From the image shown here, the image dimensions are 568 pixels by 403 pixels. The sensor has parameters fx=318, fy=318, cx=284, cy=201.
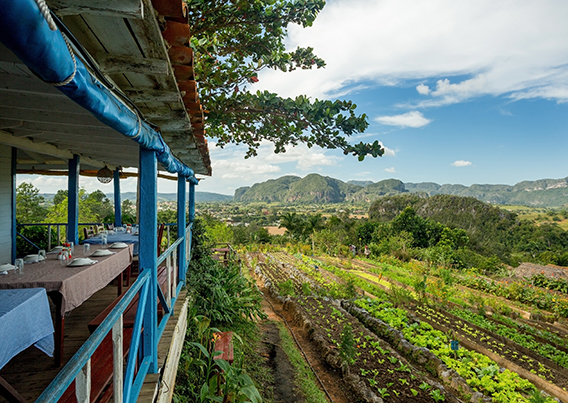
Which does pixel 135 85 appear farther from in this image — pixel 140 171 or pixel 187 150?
pixel 187 150

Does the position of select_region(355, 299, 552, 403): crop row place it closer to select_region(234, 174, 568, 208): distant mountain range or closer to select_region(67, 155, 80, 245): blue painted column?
select_region(67, 155, 80, 245): blue painted column

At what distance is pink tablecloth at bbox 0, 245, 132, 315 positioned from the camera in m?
2.62

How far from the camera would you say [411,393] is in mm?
4918

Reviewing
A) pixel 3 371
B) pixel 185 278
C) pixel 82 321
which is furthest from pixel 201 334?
pixel 3 371

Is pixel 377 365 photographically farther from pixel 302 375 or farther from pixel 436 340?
pixel 436 340

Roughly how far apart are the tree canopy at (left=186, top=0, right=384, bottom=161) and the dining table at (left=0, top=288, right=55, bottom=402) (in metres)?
2.88

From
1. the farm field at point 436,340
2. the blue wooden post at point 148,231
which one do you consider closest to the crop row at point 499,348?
the farm field at point 436,340

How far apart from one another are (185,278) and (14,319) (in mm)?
3450

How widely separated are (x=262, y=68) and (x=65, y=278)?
4.27 meters

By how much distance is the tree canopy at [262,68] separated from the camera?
4.23 meters

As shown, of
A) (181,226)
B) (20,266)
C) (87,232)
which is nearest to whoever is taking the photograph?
(20,266)

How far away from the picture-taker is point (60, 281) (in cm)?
265

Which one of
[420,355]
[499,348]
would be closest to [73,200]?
[420,355]

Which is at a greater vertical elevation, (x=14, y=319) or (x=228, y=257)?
(x=14, y=319)
